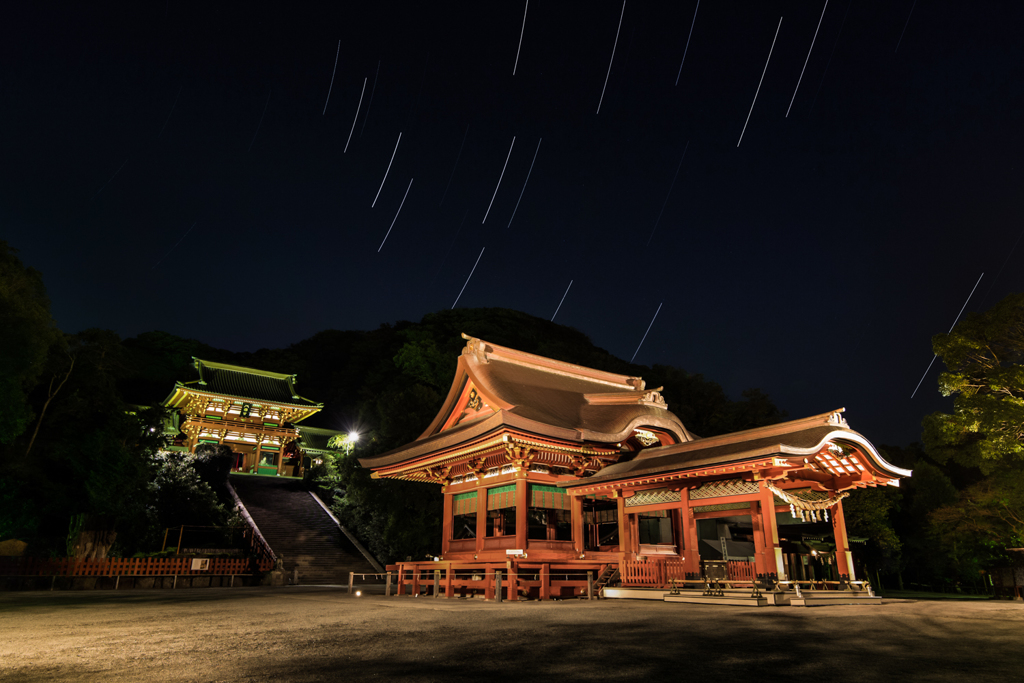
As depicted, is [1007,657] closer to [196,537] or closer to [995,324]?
[995,324]

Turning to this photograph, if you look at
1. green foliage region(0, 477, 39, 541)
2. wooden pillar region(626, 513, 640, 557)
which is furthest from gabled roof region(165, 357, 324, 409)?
wooden pillar region(626, 513, 640, 557)

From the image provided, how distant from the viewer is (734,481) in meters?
12.8

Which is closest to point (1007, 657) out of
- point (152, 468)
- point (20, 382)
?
point (20, 382)

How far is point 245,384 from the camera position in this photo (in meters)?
40.6

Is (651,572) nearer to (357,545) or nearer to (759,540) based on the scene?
(759,540)

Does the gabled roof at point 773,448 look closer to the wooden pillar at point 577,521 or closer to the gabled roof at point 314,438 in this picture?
the wooden pillar at point 577,521

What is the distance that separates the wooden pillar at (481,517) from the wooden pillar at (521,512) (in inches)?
56.0

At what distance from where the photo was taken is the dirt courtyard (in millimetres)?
4531

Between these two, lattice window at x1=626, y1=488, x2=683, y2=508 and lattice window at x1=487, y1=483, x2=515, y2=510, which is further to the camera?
lattice window at x1=487, y1=483, x2=515, y2=510

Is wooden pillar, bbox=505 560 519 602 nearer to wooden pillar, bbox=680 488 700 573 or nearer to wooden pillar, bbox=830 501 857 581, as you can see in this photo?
wooden pillar, bbox=680 488 700 573

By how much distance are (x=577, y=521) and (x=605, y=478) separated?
1.76 metres

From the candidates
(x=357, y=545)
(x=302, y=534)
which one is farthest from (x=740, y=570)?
(x=302, y=534)

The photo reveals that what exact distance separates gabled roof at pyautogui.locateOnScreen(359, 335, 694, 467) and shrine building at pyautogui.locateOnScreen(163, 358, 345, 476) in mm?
20984

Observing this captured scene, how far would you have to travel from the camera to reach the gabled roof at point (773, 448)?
37.7ft
